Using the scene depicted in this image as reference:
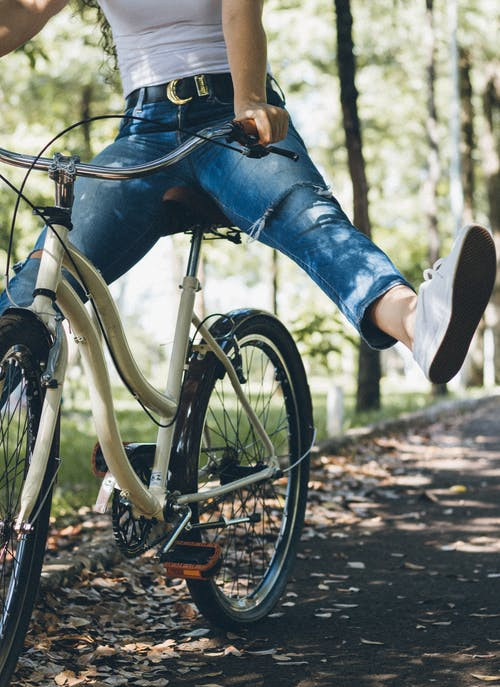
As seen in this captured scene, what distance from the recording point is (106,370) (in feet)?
8.89

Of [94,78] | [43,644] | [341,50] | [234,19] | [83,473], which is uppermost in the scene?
[94,78]

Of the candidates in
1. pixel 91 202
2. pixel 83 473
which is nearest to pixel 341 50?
pixel 83 473

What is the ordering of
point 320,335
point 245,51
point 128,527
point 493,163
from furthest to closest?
1. point 493,163
2. point 320,335
3. point 128,527
4. point 245,51

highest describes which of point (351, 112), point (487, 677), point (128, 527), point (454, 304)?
point (351, 112)

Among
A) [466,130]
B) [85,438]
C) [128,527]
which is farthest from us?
[466,130]

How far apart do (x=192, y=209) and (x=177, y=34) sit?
523 millimetres

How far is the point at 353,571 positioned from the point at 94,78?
544 inches

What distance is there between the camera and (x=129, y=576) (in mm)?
4293

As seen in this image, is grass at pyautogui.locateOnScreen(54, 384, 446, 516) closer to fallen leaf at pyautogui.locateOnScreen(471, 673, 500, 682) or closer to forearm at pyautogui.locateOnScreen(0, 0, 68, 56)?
fallen leaf at pyautogui.locateOnScreen(471, 673, 500, 682)

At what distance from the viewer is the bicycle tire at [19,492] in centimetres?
246

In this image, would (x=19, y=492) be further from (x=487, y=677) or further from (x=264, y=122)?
(x=487, y=677)

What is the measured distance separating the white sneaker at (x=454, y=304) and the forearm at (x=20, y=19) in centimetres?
130

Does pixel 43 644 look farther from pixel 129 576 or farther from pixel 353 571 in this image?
pixel 353 571

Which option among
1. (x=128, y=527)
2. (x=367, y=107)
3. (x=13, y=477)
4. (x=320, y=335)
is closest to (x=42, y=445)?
(x=13, y=477)
